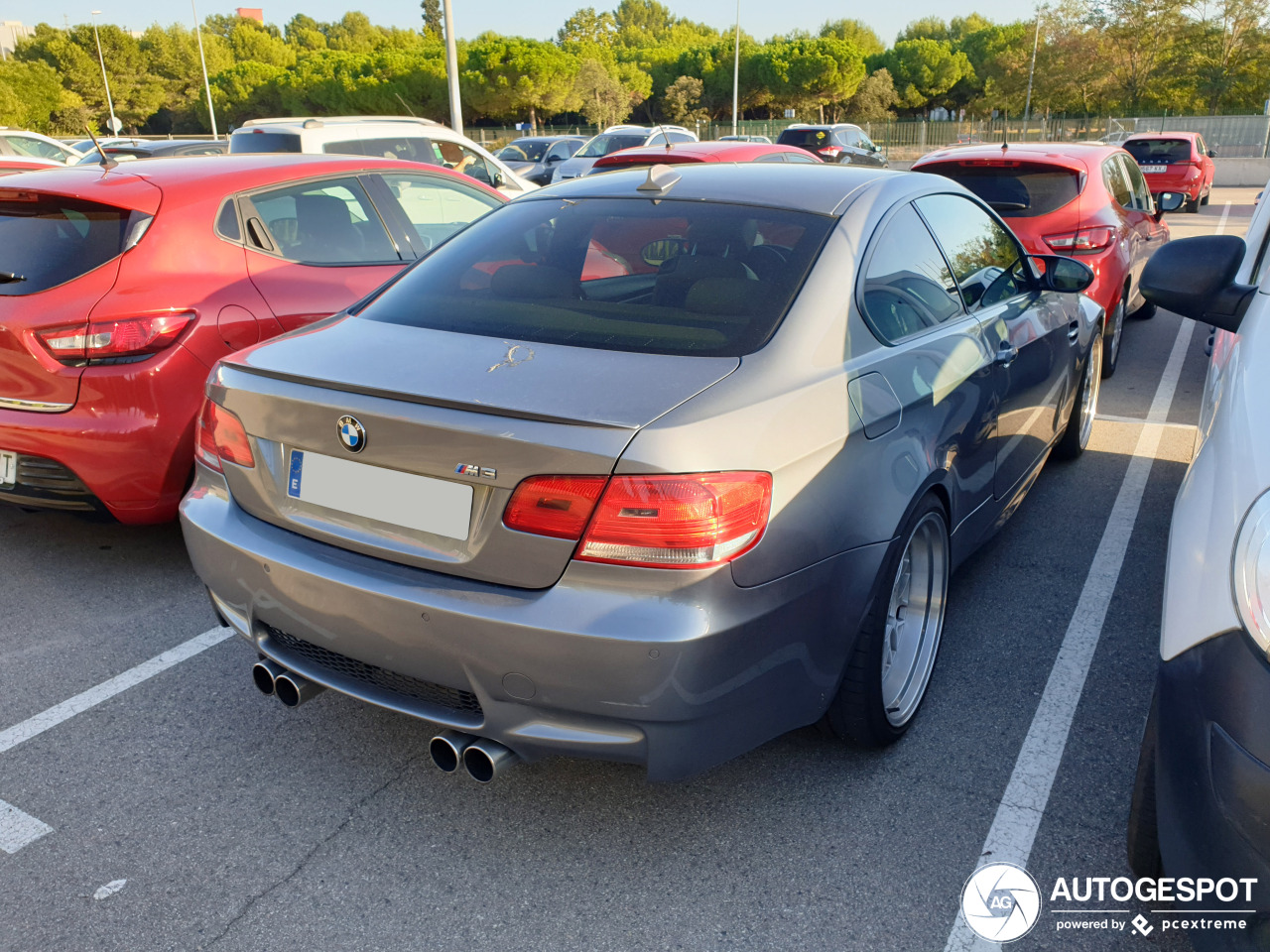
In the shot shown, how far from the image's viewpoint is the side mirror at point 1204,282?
108 inches

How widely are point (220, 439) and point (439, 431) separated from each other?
816mm

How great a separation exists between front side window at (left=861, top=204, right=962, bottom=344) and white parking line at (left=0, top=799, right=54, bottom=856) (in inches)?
98.9

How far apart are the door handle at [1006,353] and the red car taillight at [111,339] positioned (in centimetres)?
303

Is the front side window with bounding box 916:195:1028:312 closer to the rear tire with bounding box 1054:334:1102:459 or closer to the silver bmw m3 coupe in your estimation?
the silver bmw m3 coupe

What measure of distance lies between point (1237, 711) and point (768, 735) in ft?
3.23

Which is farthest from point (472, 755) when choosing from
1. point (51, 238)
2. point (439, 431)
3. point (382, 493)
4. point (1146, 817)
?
point (51, 238)

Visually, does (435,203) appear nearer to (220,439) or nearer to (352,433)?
(220,439)

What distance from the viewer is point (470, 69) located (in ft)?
217

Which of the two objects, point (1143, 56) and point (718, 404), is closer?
point (718, 404)

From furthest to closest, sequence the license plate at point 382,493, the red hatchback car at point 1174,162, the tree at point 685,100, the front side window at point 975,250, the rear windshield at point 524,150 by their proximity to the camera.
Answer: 1. the tree at point 685,100
2. the rear windshield at point 524,150
3. the red hatchback car at point 1174,162
4. the front side window at point 975,250
5. the license plate at point 382,493

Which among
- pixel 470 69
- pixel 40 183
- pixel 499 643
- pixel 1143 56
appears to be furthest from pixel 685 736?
pixel 470 69

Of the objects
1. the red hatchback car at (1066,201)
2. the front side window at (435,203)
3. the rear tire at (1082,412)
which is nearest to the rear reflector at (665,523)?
the front side window at (435,203)

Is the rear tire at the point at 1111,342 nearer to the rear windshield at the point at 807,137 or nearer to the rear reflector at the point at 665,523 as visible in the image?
the rear reflector at the point at 665,523

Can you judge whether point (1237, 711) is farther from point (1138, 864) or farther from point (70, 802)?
point (70, 802)
